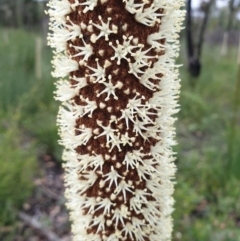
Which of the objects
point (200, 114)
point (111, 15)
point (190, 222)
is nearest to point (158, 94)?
→ point (111, 15)

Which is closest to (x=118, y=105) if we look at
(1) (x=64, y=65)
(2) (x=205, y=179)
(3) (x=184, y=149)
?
(1) (x=64, y=65)

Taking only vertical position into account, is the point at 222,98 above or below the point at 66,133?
below

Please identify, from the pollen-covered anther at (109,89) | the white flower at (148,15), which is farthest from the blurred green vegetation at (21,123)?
the white flower at (148,15)

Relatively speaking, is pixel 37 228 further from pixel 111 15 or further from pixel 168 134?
pixel 111 15

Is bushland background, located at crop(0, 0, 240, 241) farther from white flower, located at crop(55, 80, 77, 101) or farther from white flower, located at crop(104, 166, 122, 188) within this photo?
white flower, located at crop(55, 80, 77, 101)

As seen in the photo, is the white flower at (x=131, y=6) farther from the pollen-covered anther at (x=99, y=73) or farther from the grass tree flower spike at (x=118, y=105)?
the pollen-covered anther at (x=99, y=73)

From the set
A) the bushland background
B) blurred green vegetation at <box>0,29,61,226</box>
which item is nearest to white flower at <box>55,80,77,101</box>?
the bushland background
